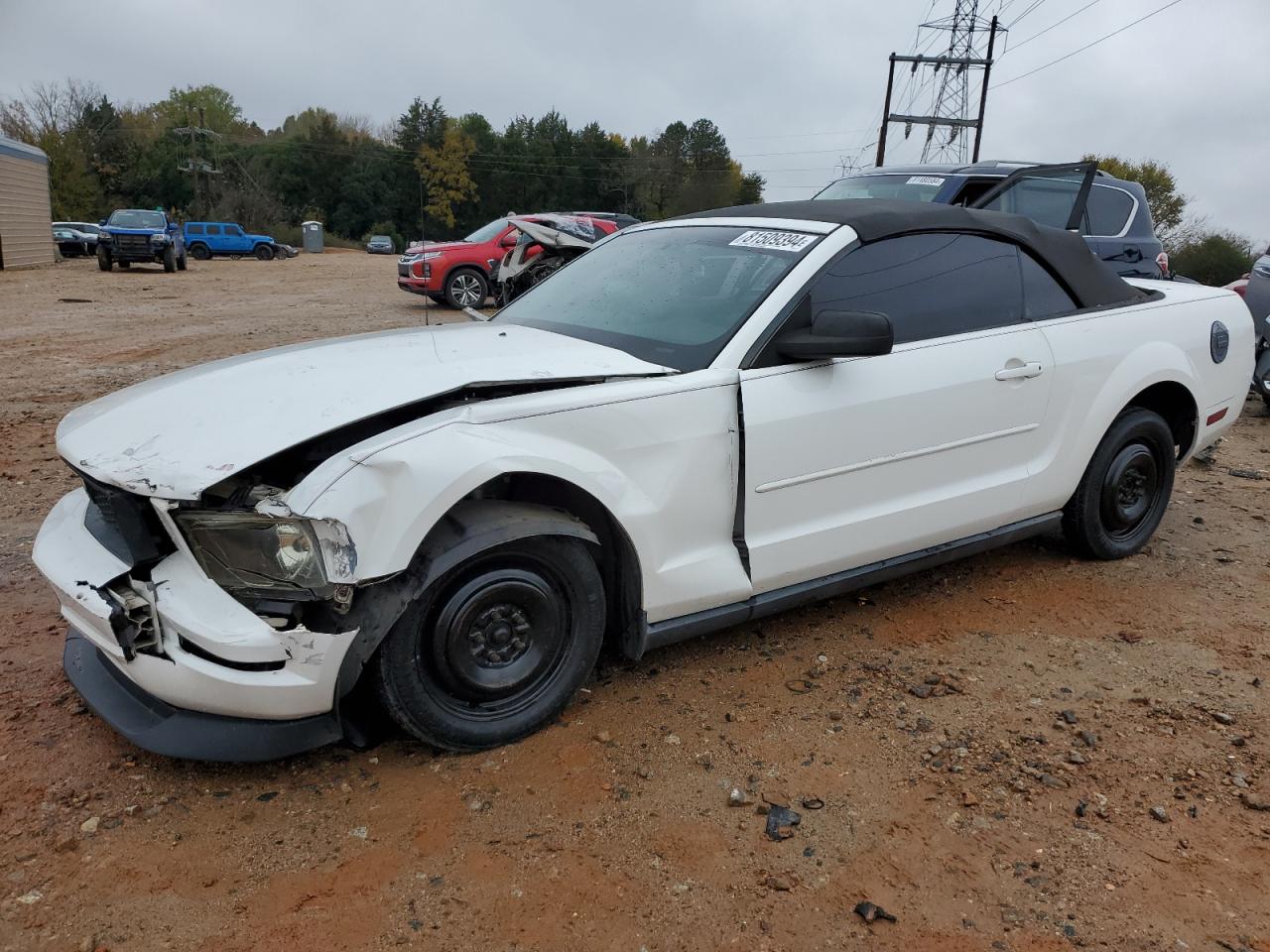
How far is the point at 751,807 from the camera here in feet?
8.69

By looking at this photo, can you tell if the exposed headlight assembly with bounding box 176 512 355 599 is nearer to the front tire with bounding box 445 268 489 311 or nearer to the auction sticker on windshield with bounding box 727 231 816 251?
the auction sticker on windshield with bounding box 727 231 816 251

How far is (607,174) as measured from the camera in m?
73.7

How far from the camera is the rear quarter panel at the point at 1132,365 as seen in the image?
399cm

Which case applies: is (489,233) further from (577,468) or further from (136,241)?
(136,241)

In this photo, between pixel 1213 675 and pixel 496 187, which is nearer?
pixel 1213 675

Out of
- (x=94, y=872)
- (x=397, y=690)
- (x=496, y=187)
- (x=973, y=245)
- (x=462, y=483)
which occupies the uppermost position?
(x=496, y=187)

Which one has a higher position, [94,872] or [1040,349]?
[1040,349]

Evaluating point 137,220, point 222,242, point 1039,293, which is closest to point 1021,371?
point 1039,293

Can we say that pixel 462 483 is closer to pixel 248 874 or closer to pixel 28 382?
pixel 248 874

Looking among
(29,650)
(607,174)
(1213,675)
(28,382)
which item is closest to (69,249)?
(28,382)

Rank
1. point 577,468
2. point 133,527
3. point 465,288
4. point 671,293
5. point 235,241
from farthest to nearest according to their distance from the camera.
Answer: point 235,241 < point 465,288 < point 671,293 < point 577,468 < point 133,527

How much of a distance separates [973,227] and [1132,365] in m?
1.03

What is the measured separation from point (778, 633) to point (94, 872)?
241 cm

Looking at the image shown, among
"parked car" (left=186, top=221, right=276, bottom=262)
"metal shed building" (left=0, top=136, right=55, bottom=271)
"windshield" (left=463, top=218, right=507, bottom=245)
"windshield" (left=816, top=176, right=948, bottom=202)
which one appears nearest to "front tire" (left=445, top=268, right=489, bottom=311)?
"windshield" (left=463, top=218, right=507, bottom=245)
